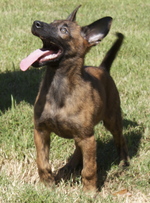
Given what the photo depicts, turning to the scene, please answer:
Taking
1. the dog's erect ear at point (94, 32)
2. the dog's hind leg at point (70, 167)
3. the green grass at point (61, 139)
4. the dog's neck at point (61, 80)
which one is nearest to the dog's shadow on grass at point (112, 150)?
the green grass at point (61, 139)

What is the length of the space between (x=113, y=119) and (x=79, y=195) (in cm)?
112

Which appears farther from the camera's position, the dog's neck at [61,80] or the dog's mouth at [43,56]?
the dog's neck at [61,80]

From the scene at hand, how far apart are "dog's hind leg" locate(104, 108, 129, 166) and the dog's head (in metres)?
1.03

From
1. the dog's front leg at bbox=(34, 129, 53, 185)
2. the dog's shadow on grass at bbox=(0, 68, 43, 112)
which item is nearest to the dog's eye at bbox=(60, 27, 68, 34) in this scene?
the dog's front leg at bbox=(34, 129, 53, 185)

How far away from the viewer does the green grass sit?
3.73m

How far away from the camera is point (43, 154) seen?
376 cm

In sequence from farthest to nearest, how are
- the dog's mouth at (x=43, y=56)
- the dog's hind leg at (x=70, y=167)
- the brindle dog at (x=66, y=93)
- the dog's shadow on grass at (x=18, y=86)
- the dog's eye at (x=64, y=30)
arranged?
the dog's shadow on grass at (x=18, y=86) → the dog's hind leg at (x=70, y=167) → the dog's eye at (x=64, y=30) → the brindle dog at (x=66, y=93) → the dog's mouth at (x=43, y=56)

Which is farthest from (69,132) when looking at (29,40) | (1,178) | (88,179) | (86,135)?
(29,40)

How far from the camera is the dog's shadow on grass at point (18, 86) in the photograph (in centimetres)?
550

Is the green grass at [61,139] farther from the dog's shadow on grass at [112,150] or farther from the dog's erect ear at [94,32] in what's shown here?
the dog's erect ear at [94,32]

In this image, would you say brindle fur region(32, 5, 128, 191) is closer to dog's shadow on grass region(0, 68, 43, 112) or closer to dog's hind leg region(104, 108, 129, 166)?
dog's hind leg region(104, 108, 129, 166)

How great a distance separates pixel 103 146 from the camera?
477 cm

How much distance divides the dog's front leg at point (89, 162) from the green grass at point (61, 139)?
12cm

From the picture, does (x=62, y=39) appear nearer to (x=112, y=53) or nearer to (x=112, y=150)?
(x=112, y=53)
